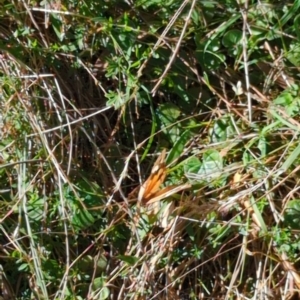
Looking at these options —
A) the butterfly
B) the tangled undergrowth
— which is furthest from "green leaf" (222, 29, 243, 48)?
the butterfly

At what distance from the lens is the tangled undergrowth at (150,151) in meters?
1.33

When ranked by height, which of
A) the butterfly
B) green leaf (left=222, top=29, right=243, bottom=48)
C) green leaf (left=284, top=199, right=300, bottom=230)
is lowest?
green leaf (left=284, top=199, right=300, bottom=230)

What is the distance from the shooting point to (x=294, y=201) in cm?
132

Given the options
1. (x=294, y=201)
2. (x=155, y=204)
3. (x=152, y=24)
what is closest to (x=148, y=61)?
(x=152, y=24)

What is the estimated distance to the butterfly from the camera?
135cm

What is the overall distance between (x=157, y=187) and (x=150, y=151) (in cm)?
9

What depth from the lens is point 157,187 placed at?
136 centimetres

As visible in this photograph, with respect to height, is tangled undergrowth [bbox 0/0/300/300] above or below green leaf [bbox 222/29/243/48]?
below

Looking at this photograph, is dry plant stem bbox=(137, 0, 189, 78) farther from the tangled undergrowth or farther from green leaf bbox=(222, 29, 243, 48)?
green leaf bbox=(222, 29, 243, 48)

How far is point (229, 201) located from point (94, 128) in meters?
0.33

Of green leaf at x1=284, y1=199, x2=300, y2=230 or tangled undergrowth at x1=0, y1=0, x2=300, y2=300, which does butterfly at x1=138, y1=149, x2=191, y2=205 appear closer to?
tangled undergrowth at x1=0, y1=0, x2=300, y2=300

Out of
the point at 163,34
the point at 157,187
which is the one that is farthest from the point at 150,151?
the point at 163,34

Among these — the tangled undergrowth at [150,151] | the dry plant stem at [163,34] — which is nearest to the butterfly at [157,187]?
the tangled undergrowth at [150,151]

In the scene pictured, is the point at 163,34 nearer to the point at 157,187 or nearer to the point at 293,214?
the point at 157,187
